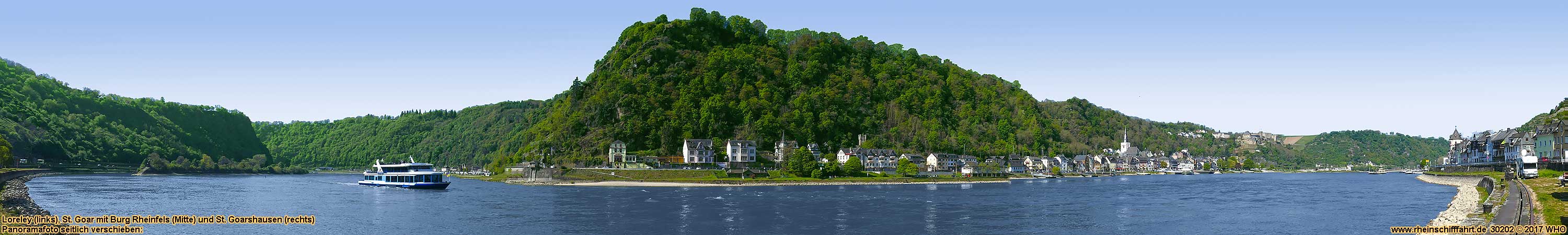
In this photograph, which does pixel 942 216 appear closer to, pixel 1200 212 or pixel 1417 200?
pixel 1200 212

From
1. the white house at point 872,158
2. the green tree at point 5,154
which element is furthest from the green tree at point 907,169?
the green tree at point 5,154

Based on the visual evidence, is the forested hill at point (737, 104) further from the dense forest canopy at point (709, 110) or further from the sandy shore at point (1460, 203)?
the sandy shore at point (1460, 203)

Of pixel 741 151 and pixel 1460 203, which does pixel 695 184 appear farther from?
pixel 1460 203

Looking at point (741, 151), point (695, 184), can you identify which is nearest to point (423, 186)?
point (695, 184)

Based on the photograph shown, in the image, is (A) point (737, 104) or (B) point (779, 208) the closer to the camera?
(B) point (779, 208)

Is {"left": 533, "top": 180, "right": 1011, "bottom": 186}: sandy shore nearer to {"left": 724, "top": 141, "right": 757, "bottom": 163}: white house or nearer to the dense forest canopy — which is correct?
the dense forest canopy

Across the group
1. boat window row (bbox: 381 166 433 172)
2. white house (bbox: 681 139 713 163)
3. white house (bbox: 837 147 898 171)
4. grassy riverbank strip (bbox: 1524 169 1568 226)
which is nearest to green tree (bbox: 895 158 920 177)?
white house (bbox: 837 147 898 171)

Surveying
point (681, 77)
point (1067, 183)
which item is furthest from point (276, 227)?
point (681, 77)
